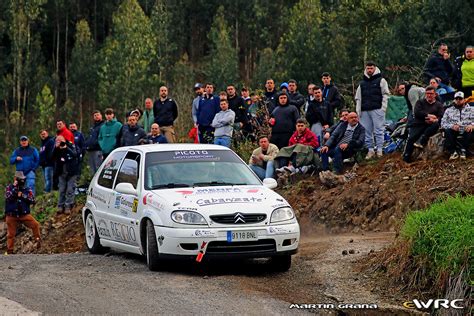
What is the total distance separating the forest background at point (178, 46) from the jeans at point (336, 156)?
22085 millimetres

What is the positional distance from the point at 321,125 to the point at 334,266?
27.3 feet

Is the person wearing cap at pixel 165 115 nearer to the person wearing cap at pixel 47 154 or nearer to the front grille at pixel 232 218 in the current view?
the person wearing cap at pixel 47 154

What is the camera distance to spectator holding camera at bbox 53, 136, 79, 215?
23.0 metres

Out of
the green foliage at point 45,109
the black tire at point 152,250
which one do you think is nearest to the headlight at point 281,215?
the black tire at point 152,250

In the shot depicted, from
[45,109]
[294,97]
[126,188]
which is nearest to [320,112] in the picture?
[294,97]

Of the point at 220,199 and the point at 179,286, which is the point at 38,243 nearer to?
the point at 220,199

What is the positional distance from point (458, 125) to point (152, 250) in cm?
776

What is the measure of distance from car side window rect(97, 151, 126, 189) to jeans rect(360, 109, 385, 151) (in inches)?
266

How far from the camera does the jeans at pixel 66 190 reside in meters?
23.6

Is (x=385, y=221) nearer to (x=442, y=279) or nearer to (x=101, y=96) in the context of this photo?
(x=442, y=279)

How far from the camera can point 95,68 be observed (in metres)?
67.1

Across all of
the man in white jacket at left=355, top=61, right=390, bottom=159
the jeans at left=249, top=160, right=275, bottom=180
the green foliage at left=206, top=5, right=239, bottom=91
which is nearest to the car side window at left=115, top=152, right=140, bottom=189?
the jeans at left=249, top=160, right=275, bottom=180

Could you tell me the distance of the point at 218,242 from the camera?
37.9 ft

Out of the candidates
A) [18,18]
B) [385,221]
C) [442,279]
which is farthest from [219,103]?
[18,18]
